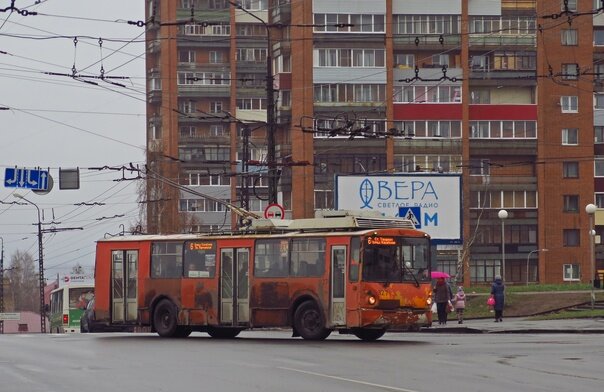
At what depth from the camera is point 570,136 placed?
290ft

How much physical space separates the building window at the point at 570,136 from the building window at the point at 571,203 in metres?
3.59

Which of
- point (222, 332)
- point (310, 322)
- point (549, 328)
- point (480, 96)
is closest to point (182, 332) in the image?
point (222, 332)

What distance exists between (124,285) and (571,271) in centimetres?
6019

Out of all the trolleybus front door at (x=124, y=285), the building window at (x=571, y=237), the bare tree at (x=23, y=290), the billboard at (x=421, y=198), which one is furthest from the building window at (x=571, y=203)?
the bare tree at (x=23, y=290)

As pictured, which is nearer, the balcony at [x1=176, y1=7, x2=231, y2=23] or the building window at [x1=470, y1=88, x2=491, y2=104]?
the building window at [x1=470, y1=88, x2=491, y2=104]

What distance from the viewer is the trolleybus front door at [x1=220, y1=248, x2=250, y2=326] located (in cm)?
3038

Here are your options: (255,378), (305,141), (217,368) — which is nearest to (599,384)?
(255,378)

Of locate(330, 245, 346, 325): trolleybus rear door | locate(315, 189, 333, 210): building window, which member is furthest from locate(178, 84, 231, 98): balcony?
locate(330, 245, 346, 325): trolleybus rear door

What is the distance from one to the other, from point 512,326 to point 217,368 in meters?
18.4

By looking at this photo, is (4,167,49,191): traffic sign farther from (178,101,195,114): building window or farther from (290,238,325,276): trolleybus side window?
(178,101,195,114): building window

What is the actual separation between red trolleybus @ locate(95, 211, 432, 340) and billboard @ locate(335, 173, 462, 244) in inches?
703

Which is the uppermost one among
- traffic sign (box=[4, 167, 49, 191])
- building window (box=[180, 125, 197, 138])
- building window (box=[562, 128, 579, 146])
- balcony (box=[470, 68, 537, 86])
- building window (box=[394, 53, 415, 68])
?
building window (box=[394, 53, 415, 68])

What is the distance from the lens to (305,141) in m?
85.4

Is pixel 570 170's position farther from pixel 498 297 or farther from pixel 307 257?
pixel 307 257
